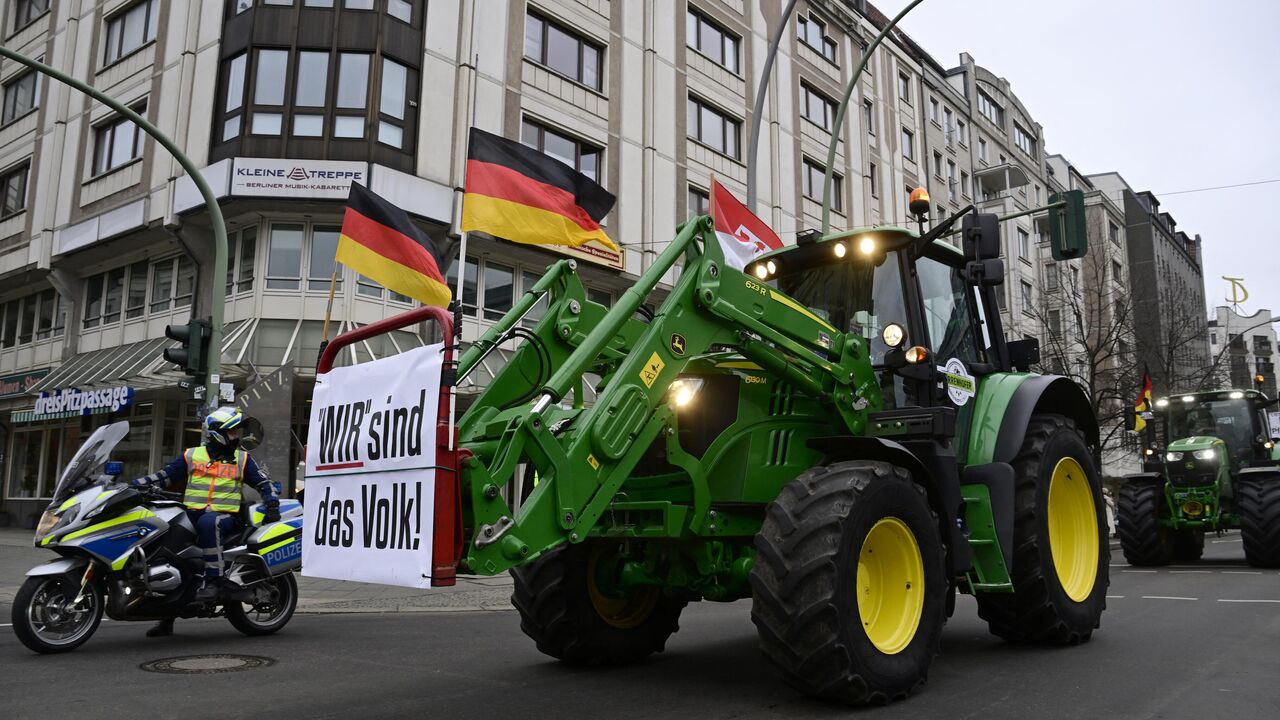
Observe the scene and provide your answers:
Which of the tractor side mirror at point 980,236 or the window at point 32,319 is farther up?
the window at point 32,319

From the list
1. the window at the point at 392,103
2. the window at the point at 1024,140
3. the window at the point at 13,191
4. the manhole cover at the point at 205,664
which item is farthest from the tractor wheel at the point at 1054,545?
the window at the point at 1024,140

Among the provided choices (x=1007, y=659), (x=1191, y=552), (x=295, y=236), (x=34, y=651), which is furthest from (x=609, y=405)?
(x=295, y=236)

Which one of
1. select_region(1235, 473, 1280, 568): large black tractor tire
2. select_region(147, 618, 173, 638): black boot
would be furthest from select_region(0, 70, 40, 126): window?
select_region(1235, 473, 1280, 568): large black tractor tire

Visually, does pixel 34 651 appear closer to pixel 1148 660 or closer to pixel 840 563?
pixel 840 563

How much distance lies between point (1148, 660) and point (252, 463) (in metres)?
7.06

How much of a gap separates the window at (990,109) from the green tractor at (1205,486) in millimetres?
34616

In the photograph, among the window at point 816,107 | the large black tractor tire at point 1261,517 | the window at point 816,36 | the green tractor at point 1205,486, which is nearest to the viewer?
the large black tractor tire at point 1261,517

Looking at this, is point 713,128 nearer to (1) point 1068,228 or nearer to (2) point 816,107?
(2) point 816,107

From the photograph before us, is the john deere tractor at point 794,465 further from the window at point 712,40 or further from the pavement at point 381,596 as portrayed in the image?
the window at point 712,40

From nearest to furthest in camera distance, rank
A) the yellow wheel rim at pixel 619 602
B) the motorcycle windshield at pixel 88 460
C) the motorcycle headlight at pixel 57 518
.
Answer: the yellow wheel rim at pixel 619 602 < the motorcycle headlight at pixel 57 518 < the motorcycle windshield at pixel 88 460

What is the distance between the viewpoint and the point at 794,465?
5.43 meters

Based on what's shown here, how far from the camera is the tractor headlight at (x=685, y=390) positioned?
5.52m

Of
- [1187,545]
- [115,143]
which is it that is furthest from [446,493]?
[115,143]

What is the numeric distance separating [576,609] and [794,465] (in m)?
1.60
